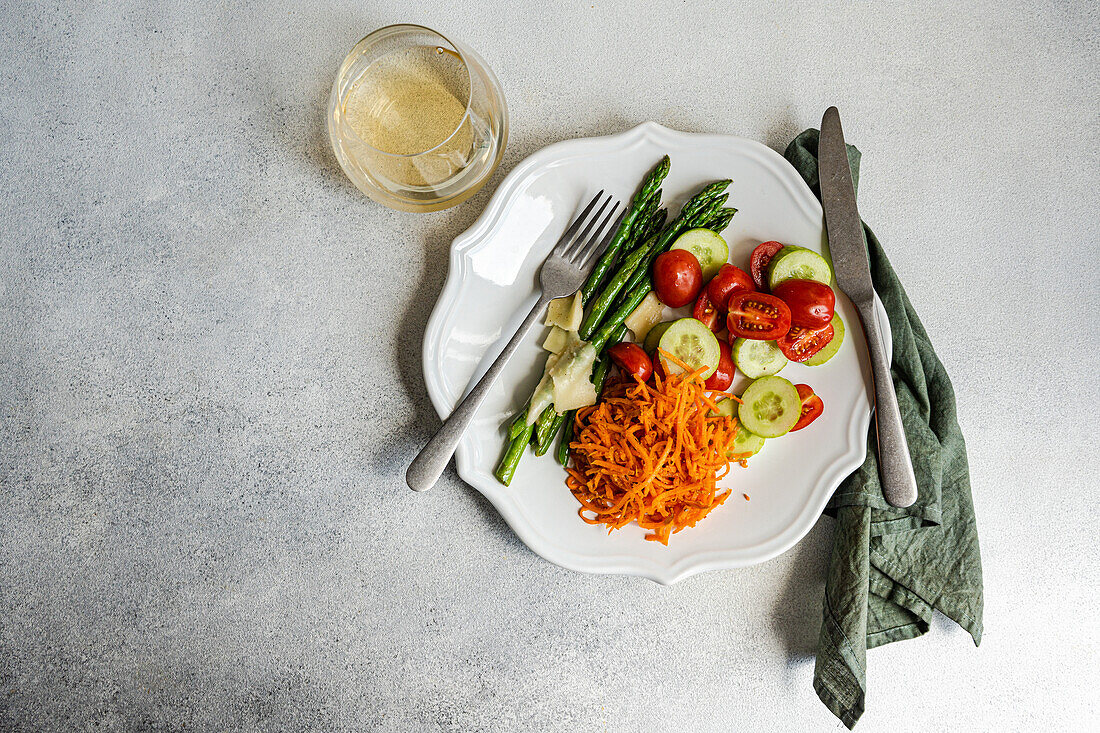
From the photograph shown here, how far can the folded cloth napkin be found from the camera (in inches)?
92.4

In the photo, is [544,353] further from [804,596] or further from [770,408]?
[804,596]

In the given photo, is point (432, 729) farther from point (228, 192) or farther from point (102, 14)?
point (102, 14)

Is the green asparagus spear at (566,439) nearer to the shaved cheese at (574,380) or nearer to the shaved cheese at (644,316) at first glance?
the shaved cheese at (574,380)

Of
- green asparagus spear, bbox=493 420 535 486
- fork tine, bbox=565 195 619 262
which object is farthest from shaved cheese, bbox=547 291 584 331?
green asparagus spear, bbox=493 420 535 486

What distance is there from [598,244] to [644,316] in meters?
0.29

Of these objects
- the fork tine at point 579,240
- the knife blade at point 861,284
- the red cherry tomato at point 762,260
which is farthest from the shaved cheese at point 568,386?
the knife blade at point 861,284

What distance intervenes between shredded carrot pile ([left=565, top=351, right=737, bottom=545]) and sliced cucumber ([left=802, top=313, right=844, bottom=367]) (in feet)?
1.21

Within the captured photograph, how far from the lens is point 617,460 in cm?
219

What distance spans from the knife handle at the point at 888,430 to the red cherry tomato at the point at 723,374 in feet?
1.51

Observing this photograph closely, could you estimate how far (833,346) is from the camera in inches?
90.7

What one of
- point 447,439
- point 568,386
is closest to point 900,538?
point 568,386

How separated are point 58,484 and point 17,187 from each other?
108 centimetres

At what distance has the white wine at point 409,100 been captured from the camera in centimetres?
222

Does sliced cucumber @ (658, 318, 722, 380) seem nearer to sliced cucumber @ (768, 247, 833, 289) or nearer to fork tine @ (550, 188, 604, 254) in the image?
sliced cucumber @ (768, 247, 833, 289)
